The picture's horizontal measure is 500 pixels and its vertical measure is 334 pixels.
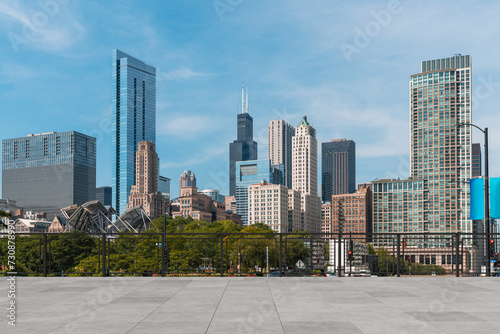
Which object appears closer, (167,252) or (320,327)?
(320,327)

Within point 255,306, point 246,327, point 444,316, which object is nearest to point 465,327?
point 444,316

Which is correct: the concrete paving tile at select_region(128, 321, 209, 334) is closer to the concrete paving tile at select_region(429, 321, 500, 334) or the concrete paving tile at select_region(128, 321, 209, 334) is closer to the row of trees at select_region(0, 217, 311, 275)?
the concrete paving tile at select_region(429, 321, 500, 334)

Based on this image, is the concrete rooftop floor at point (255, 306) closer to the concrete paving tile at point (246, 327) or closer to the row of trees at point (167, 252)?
the concrete paving tile at point (246, 327)

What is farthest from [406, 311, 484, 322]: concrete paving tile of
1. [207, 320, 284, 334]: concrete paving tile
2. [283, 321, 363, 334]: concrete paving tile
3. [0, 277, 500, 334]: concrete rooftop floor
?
[207, 320, 284, 334]: concrete paving tile

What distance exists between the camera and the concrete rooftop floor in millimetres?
8281

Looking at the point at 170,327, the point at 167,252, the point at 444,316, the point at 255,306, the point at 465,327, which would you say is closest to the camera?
the point at 170,327

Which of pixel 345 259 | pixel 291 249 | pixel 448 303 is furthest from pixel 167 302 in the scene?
pixel 291 249

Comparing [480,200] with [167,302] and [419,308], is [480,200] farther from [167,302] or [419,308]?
[167,302]

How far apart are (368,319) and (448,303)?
3.19 metres

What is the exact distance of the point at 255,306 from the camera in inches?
417

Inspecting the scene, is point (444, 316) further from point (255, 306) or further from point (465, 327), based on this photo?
point (255, 306)

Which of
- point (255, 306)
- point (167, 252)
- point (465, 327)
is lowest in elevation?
point (167, 252)

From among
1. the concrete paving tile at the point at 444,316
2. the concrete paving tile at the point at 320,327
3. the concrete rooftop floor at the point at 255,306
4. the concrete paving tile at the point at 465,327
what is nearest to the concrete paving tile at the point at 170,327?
the concrete rooftop floor at the point at 255,306

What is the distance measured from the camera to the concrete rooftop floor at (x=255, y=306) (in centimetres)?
828
